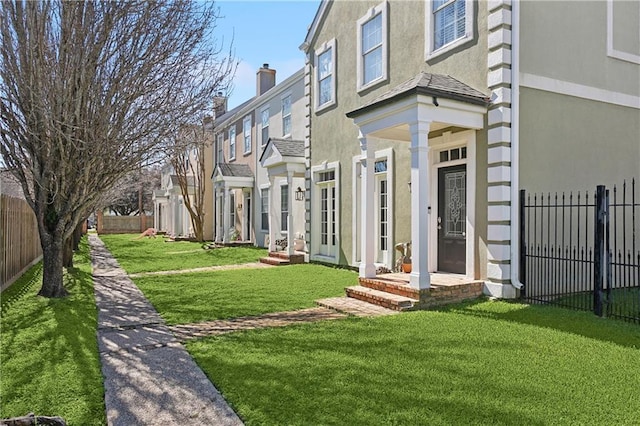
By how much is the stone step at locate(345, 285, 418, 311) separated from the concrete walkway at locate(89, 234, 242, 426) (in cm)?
337

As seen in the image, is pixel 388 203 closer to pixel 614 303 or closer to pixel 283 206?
pixel 614 303

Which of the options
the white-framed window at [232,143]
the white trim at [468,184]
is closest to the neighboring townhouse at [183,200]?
the white-framed window at [232,143]

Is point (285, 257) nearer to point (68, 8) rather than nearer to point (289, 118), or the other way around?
point (289, 118)

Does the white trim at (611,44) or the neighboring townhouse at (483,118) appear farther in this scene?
the white trim at (611,44)

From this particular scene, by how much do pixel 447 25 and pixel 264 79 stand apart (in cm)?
1451

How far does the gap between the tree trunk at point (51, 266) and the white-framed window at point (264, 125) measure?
12231 millimetres

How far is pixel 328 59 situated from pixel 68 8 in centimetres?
778

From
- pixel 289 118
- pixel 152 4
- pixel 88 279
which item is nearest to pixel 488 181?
pixel 152 4

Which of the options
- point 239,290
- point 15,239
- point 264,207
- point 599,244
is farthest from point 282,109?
point 599,244

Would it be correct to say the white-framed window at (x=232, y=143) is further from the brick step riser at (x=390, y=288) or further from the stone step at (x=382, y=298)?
the stone step at (x=382, y=298)

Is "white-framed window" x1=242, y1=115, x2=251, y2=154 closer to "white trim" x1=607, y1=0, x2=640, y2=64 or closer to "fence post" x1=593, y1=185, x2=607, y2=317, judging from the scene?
"white trim" x1=607, y1=0, x2=640, y2=64

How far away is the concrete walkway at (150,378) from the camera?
360 cm

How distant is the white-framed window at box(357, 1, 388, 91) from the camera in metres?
10.7

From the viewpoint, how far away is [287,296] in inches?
341
